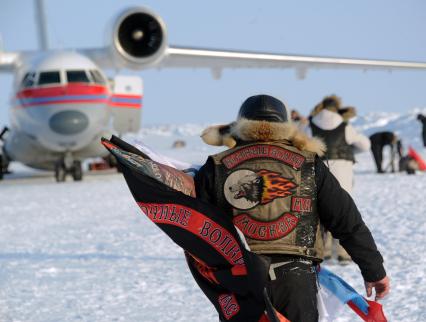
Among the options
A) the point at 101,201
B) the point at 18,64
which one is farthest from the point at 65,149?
the point at 101,201

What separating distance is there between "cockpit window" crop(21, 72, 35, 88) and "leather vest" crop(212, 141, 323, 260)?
13.8m

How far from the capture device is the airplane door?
17.1 meters

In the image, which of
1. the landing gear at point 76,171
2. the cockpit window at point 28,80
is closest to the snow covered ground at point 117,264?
the cockpit window at point 28,80

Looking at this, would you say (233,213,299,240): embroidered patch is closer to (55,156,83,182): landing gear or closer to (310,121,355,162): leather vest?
(310,121,355,162): leather vest

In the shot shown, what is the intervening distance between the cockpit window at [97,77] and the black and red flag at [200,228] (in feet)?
44.6

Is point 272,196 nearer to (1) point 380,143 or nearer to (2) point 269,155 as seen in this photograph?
(2) point 269,155

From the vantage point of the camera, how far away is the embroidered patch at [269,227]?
258 cm

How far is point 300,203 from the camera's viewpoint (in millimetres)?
2596

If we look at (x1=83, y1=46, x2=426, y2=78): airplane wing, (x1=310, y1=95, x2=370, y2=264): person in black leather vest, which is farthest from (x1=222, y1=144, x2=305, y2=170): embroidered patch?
(x1=83, y1=46, x2=426, y2=78): airplane wing

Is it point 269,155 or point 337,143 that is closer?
point 269,155

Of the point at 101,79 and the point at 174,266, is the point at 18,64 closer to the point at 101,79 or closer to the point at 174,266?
the point at 101,79

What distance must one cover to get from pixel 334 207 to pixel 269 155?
0.98 feet

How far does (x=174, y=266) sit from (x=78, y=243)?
1.76 m

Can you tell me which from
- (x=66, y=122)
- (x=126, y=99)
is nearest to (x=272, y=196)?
(x=66, y=122)
